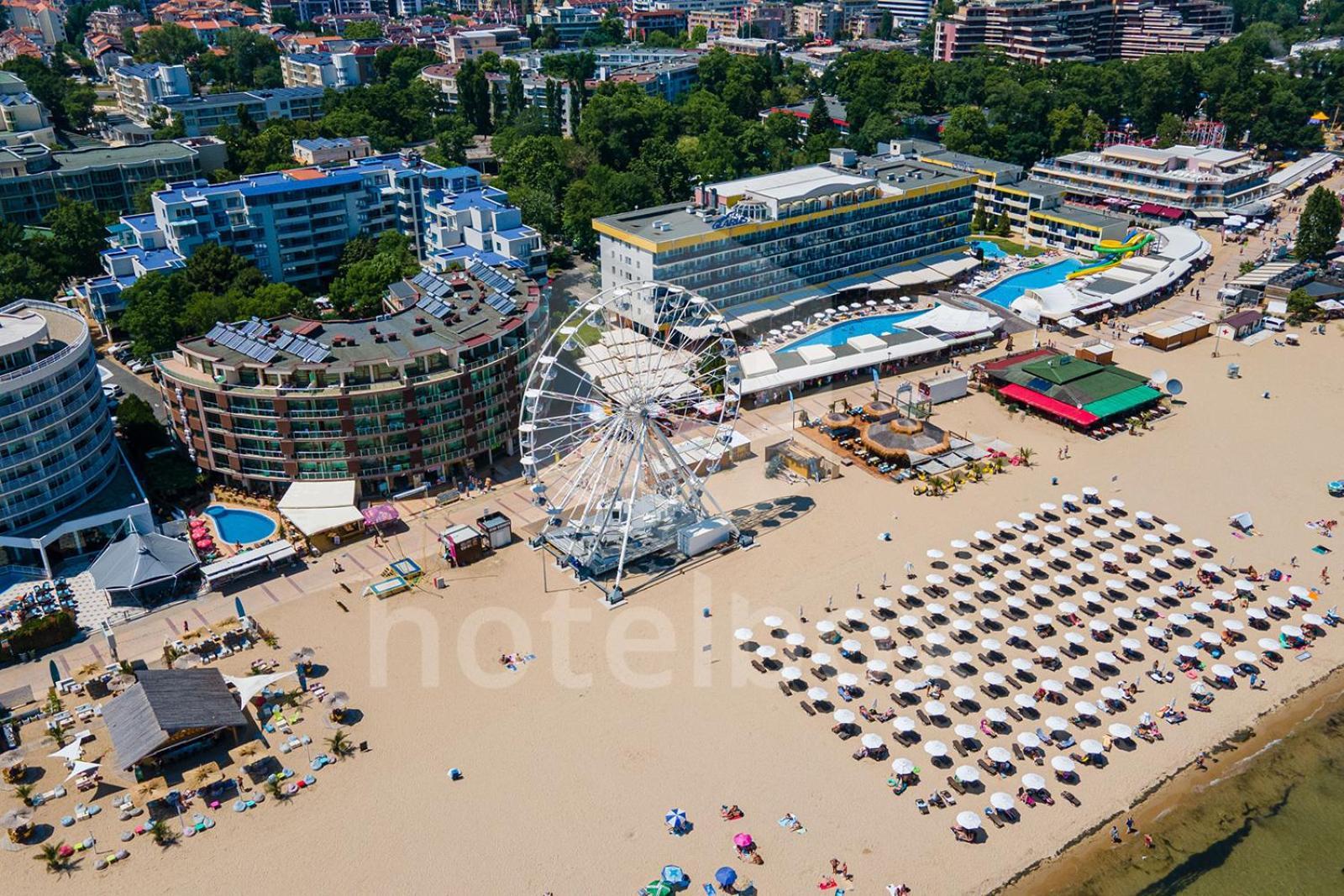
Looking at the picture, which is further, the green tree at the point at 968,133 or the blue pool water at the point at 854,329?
the green tree at the point at 968,133

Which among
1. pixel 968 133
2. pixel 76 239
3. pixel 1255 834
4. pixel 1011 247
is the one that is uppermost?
pixel 968 133

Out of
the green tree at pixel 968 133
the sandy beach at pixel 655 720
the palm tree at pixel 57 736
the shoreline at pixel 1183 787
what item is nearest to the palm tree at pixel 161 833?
the sandy beach at pixel 655 720

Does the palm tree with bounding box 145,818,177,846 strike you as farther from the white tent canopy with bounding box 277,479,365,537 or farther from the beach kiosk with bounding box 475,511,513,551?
the beach kiosk with bounding box 475,511,513,551

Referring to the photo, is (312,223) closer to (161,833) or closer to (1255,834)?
(161,833)

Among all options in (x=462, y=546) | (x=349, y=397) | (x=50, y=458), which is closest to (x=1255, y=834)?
(x=462, y=546)

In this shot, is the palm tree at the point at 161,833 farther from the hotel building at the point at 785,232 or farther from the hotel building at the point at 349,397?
the hotel building at the point at 785,232

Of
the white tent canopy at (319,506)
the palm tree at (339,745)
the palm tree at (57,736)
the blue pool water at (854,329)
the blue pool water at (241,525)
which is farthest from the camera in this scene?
the blue pool water at (854,329)
